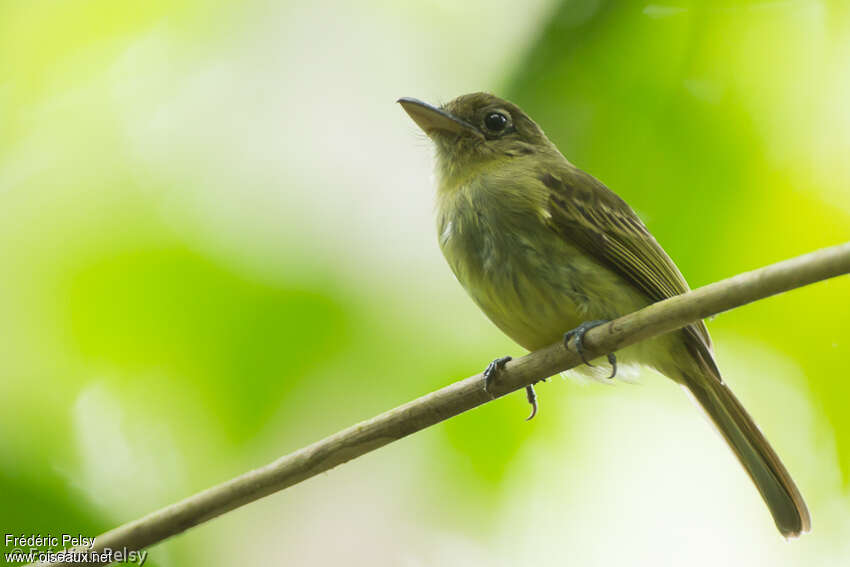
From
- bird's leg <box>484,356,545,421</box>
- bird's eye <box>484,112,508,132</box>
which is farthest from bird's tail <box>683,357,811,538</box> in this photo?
bird's eye <box>484,112,508,132</box>

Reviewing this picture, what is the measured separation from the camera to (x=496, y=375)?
2523mm

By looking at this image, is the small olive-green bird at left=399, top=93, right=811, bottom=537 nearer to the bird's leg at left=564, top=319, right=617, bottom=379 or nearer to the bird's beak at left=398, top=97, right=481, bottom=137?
the bird's leg at left=564, top=319, right=617, bottom=379

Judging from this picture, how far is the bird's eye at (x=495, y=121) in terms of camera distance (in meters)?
3.89

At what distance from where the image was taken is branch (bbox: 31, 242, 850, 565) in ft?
6.02

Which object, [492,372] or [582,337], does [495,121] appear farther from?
[582,337]

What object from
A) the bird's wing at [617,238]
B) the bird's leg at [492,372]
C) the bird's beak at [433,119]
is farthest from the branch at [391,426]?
the bird's beak at [433,119]

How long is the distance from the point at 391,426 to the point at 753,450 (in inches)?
65.4

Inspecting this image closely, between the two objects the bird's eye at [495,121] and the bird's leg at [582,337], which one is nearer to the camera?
the bird's leg at [582,337]

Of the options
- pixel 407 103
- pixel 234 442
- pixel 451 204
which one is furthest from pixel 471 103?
pixel 234 442

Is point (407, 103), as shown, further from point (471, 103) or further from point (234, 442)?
point (234, 442)

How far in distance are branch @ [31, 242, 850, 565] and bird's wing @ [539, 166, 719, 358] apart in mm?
940

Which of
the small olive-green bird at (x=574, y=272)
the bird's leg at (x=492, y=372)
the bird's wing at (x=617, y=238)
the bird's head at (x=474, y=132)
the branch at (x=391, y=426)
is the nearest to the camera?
the branch at (x=391, y=426)

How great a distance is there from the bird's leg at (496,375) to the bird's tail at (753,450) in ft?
1.83

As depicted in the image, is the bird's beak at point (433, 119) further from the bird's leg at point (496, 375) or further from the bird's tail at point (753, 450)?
the bird's tail at point (753, 450)
